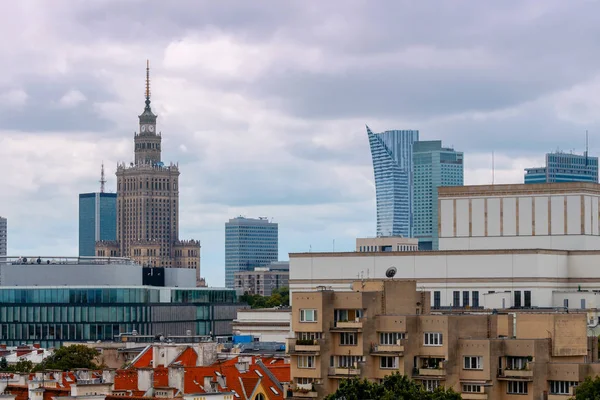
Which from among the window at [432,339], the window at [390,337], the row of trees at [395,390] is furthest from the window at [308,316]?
the window at [432,339]

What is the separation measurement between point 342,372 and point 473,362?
1005 cm

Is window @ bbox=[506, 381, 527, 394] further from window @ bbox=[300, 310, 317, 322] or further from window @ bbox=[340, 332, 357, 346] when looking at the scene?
window @ bbox=[300, 310, 317, 322]

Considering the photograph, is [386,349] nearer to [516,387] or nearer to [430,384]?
[430,384]

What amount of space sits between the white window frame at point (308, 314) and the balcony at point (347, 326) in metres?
1.53

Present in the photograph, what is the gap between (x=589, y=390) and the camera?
116938mm

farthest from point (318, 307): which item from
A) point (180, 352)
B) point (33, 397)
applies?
point (180, 352)

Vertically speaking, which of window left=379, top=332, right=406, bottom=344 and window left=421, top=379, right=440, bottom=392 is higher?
window left=379, top=332, right=406, bottom=344

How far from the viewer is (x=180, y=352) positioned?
577 ft

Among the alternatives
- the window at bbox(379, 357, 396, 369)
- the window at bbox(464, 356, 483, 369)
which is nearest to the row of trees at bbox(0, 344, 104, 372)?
the window at bbox(379, 357, 396, 369)

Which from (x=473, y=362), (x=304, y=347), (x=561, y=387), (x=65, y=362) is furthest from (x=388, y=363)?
(x=65, y=362)

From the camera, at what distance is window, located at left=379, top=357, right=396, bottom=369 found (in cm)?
12950

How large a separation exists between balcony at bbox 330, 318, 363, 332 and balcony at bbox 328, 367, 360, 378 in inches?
115

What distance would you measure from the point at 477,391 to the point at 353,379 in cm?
901

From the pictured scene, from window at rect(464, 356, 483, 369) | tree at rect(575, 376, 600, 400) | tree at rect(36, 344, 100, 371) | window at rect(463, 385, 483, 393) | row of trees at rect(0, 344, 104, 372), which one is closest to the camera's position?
tree at rect(575, 376, 600, 400)
